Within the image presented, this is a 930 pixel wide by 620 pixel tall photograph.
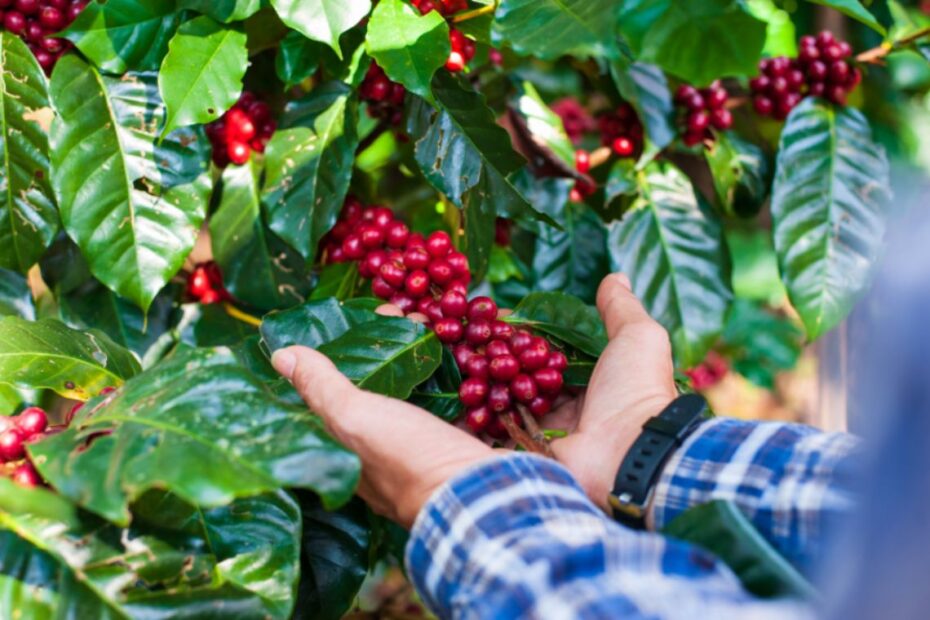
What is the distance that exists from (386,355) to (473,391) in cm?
10

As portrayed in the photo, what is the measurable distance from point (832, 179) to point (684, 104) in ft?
0.88

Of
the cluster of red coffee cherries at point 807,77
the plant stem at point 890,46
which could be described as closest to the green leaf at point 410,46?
the cluster of red coffee cherries at point 807,77

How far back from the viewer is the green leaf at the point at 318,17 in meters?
0.97

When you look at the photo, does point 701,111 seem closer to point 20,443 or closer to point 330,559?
point 330,559

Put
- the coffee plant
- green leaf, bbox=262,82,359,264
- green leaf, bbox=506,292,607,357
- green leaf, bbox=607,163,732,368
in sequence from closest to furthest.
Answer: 1. the coffee plant
2. green leaf, bbox=506,292,607,357
3. green leaf, bbox=262,82,359,264
4. green leaf, bbox=607,163,732,368

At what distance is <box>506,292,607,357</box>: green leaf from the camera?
3.46 feet

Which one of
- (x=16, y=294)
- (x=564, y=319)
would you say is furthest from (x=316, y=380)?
(x=16, y=294)

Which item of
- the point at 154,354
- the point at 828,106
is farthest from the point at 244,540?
the point at 828,106

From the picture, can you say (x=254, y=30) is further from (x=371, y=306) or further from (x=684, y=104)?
(x=684, y=104)

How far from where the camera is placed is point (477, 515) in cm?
72

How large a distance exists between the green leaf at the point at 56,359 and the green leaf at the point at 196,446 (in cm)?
17

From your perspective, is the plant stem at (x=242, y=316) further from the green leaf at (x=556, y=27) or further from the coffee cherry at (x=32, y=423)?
the green leaf at (x=556, y=27)

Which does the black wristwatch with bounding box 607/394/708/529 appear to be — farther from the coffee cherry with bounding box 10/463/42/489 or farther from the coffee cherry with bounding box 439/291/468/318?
the coffee cherry with bounding box 10/463/42/489

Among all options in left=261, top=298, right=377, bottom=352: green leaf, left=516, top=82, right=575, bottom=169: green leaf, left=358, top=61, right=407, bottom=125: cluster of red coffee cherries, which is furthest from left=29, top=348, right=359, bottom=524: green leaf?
left=516, top=82, right=575, bottom=169: green leaf
